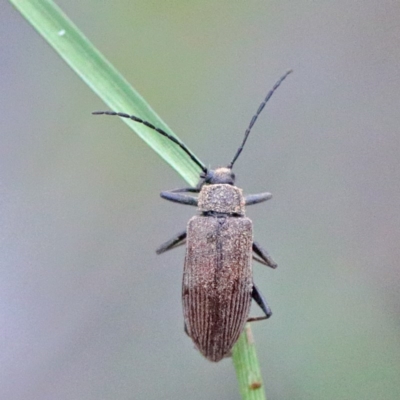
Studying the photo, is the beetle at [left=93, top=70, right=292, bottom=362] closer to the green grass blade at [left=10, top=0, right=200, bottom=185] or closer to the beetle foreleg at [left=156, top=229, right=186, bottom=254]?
the beetle foreleg at [left=156, top=229, right=186, bottom=254]

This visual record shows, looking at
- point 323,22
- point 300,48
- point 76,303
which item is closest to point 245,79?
point 300,48

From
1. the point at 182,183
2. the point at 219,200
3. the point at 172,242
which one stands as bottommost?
the point at 172,242

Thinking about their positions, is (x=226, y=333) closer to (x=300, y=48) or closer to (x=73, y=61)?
(x=73, y=61)

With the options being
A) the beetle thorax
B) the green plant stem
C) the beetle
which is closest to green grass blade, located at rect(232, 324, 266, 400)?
the green plant stem

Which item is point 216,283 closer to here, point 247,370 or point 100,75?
point 247,370

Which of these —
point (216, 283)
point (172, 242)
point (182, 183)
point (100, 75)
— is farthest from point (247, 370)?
point (182, 183)

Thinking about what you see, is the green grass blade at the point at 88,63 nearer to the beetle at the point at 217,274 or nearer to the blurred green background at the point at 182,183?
the beetle at the point at 217,274
